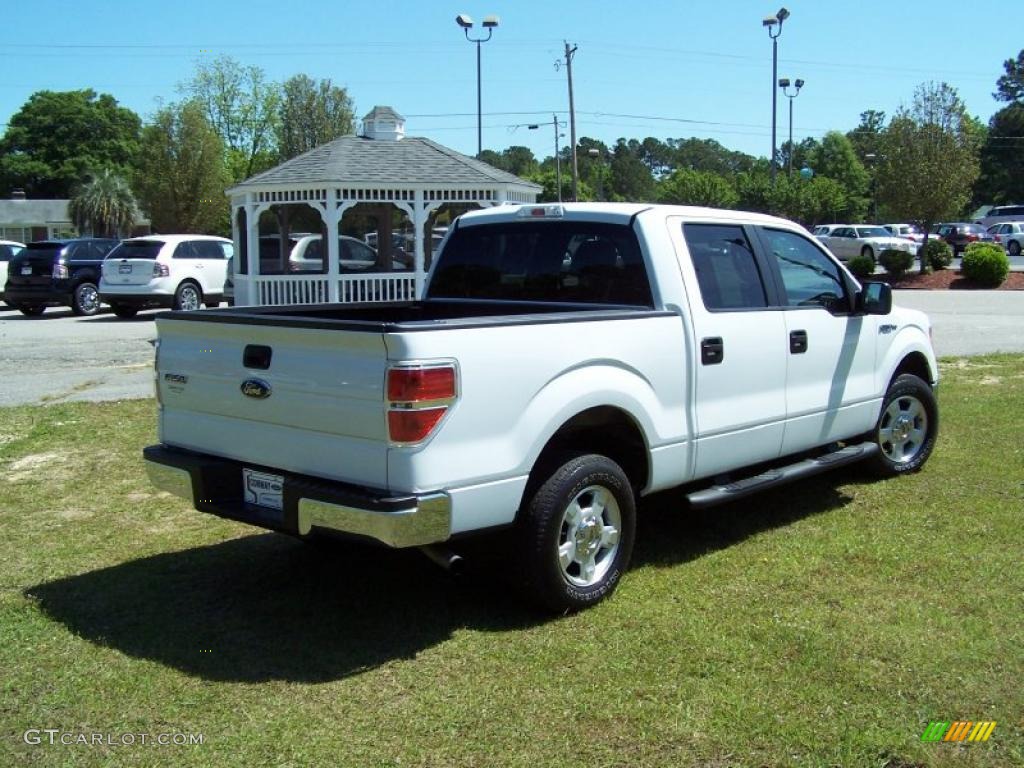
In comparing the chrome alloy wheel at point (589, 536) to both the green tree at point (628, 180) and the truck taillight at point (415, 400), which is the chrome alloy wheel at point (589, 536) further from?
the green tree at point (628, 180)

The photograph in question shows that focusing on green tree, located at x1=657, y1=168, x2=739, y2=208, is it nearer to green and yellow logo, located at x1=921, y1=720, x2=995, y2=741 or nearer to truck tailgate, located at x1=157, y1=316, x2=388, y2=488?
truck tailgate, located at x1=157, y1=316, x2=388, y2=488

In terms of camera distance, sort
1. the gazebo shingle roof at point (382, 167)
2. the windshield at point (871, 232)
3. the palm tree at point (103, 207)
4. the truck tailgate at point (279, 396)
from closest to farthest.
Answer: the truck tailgate at point (279, 396) < the gazebo shingle roof at point (382, 167) < the windshield at point (871, 232) < the palm tree at point (103, 207)

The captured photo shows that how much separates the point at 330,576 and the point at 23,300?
1925cm

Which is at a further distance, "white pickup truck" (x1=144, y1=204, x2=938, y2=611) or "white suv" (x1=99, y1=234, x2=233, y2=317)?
"white suv" (x1=99, y1=234, x2=233, y2=317)

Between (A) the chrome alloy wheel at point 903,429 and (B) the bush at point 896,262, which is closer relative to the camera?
(A) the chrome alloy wheel at point 903,429

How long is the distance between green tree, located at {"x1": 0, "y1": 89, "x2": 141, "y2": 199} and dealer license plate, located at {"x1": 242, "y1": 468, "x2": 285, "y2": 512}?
90013 mm

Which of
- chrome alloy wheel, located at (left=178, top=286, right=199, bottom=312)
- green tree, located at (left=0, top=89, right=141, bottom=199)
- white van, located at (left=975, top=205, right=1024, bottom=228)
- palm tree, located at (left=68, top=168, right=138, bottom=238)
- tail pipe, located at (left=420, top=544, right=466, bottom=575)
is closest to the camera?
tail pipe, located at (left=420, top=544, right=466, bottom=575)

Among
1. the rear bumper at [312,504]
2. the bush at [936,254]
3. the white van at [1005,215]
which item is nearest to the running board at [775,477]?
the rear bumper at [312,504]

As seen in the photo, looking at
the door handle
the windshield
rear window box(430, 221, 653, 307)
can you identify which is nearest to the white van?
the windshield

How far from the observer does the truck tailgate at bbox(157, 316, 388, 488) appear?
4.02m

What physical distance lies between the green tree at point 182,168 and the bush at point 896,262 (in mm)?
28683

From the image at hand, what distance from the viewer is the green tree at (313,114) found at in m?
53.7

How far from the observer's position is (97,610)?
4.79 meters

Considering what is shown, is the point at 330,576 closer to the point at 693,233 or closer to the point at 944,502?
the point at 693,233
